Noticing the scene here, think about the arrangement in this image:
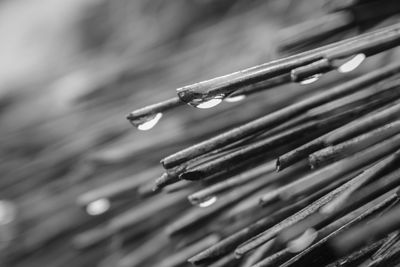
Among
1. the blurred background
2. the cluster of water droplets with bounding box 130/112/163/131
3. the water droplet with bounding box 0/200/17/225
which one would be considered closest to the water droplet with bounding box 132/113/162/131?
the cluster of water droplets with bounding box 130/112/163/131

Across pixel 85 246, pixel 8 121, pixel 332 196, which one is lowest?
pixel 332 196

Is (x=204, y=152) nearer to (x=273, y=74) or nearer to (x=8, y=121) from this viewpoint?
(x=273, y=74)

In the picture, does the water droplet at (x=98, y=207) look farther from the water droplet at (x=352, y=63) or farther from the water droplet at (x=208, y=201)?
the water droplet at (x=352, y=63)

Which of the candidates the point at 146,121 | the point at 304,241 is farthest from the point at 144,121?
the point at 304,241

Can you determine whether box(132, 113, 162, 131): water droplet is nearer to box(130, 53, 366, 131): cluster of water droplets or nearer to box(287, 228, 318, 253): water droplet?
box(130, 53, 366, 131): cluster of water droplets

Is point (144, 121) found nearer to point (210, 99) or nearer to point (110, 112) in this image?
point (210, 99)

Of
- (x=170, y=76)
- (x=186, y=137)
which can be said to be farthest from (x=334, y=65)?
(x=170, y=76)

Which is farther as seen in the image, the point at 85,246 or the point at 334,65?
the point at 85,246
